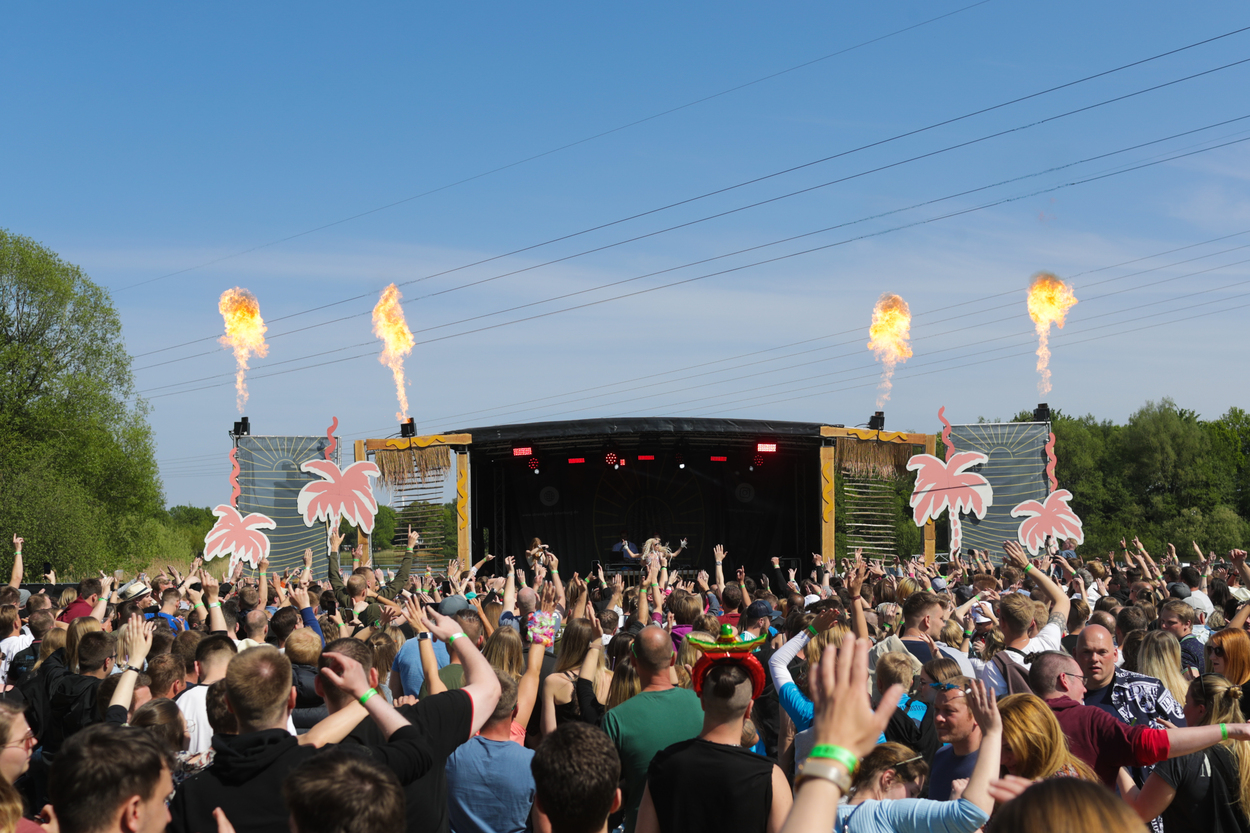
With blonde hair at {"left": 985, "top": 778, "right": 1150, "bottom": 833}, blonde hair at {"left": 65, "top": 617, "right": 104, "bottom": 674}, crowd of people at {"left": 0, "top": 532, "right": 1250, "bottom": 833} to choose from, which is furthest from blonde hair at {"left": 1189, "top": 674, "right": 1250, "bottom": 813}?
blonde hair at {"left": 65, "top": 617, "right": 104, "bottom": 674}

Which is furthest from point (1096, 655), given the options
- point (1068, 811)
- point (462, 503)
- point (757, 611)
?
point (462, 503)

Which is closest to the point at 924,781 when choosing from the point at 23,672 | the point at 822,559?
the point at 23,672

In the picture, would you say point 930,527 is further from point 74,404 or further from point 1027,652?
point 74,404

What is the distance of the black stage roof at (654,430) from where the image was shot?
1753cm

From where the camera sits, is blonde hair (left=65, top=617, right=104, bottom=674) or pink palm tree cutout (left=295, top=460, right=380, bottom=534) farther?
pink palm tree cutout (left=295, top=460, right=380, bottom=534)

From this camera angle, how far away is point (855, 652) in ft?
5.90

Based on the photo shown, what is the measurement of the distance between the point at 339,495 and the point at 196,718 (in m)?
15.7

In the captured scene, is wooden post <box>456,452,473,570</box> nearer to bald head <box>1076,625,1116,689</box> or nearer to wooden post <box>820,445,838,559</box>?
wooden post <box>820,445,838,559</box>

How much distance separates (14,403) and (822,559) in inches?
1035

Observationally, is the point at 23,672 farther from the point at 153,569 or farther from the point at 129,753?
the point at 153,569

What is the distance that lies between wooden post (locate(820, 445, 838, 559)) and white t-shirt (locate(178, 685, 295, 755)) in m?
15.2

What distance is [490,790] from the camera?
3.72 meters

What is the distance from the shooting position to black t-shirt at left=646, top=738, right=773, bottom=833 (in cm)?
299

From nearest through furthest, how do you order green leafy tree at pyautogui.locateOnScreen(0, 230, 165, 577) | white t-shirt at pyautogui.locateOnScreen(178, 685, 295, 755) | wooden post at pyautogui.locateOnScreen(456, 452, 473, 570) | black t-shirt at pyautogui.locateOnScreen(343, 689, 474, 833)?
black t-shirt at pyautogui.locateOnScreen(343, 689, 474, 833), white t-shirt at pyautogui.locateOnScreen(178, 685, 295, 755), wooden post at pyautogui.locateOnScreen(456, 452, 473, 570), green leafy tree at pyautogui.locateOnScreen(0, 230, 165, 577)
